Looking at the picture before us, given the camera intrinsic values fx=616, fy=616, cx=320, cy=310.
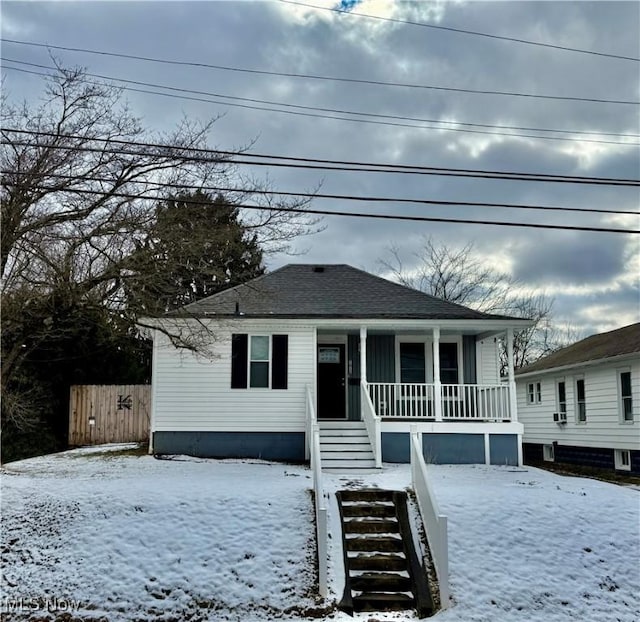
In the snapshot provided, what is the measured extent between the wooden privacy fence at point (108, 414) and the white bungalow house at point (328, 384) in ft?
15.7

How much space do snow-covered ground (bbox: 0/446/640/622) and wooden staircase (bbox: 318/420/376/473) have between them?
152 cm

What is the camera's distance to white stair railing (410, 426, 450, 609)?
7.79 meters

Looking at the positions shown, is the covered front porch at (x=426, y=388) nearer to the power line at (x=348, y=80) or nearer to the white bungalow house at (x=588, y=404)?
the white bungalow house at (x=588, y=404)

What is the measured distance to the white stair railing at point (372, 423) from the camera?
13094mm

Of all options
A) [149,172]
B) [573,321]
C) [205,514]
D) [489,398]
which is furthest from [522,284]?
[205,514]

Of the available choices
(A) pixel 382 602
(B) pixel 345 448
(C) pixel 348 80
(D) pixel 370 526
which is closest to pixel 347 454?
(B) pixel 345 448

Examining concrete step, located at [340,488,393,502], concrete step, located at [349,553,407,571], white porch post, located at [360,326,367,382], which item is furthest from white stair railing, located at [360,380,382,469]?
concrete step, located at [349,553,407,571]

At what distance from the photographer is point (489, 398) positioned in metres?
15.2

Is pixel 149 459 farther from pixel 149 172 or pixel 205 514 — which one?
pixel 149 172

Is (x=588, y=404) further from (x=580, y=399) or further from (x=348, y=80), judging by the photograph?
(x=348, y=80)

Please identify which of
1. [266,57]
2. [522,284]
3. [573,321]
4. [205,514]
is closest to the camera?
[205,514]

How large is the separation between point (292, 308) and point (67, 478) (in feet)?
21.8

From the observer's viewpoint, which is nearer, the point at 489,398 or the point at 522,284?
the point at 489,398

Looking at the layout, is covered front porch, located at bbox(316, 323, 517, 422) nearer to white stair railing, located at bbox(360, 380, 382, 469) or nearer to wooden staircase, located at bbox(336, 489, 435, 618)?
white stair railing, located at bbox(360, 380, 382, 469)
